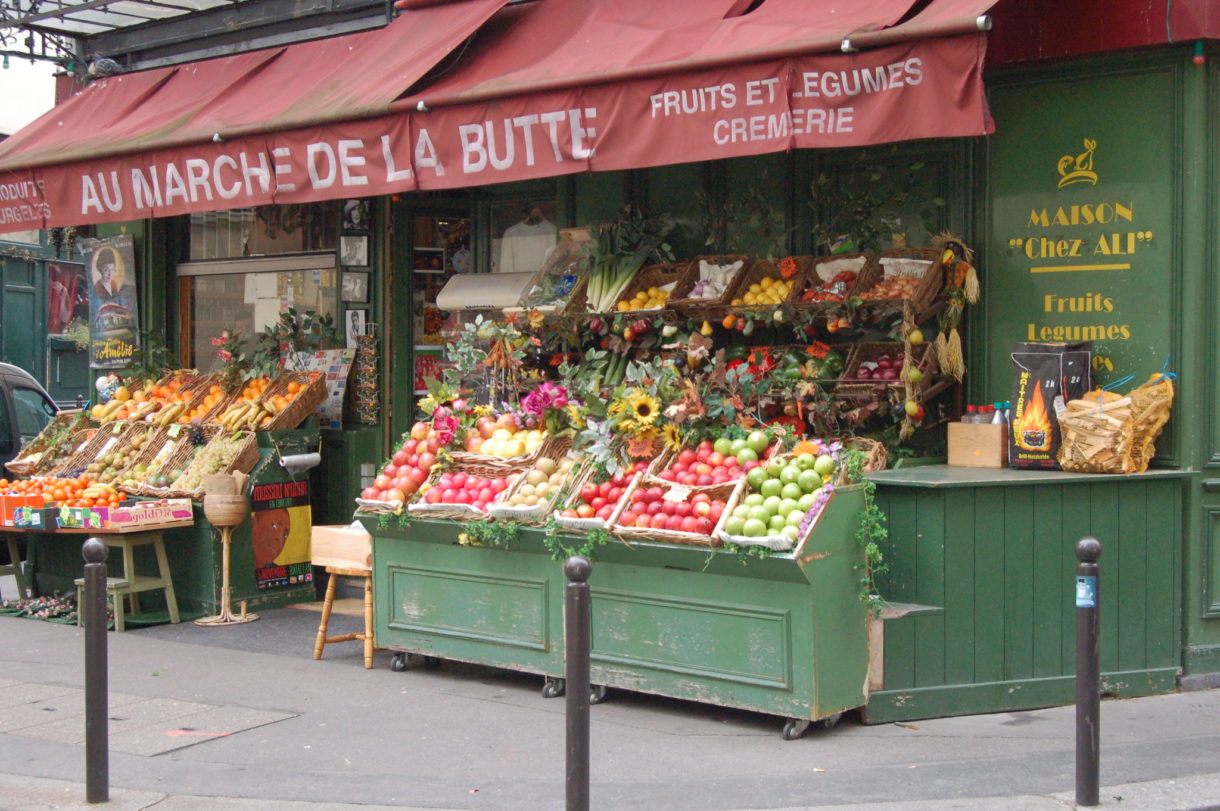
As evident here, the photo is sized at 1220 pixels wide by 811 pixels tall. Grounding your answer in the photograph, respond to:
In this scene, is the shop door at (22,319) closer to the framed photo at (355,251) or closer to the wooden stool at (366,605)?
the framed photo at (355,251)

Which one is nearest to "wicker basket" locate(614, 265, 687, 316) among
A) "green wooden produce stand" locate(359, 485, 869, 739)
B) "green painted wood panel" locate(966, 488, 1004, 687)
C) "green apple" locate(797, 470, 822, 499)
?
"green wooden produce stand" locate(359, 485, 869, 739)

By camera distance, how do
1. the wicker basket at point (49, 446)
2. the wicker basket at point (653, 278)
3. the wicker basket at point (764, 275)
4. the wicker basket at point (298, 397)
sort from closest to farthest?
the wicker basket at point (764, 275) → the wicker basket at point (653, 278) → the wicker basket at point (298, 397) → the wicker basket at point (49, 446)

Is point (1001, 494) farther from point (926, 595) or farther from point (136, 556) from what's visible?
point (136, 556)

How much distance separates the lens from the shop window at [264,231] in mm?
11320

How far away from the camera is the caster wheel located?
6.51m

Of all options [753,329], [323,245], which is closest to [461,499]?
[753,329]

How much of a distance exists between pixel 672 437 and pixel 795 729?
1.74m

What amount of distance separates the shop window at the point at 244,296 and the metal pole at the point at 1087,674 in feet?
24.6

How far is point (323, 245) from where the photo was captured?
11352 mm

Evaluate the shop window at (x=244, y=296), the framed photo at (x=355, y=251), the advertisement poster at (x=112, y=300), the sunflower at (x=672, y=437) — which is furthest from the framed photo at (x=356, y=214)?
the sunflower at (x=672, y=437)

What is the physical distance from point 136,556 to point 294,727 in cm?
412

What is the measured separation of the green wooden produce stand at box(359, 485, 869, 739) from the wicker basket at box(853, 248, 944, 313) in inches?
60.9

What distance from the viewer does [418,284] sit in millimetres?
11250

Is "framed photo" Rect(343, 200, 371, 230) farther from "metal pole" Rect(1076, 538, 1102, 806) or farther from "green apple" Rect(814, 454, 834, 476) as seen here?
"metal pole" Rect(1076, 538, 1102, 806)
